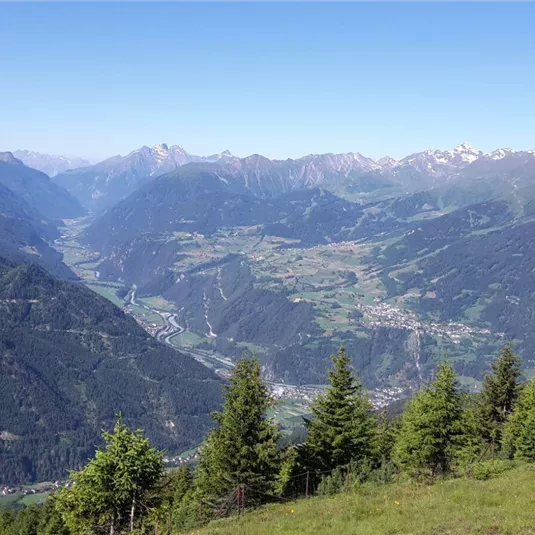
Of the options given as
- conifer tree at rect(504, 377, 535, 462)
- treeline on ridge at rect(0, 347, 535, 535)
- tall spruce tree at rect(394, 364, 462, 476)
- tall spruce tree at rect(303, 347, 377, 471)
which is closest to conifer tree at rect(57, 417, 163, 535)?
treeline on ridge at rect(0, 347, 535, 535)

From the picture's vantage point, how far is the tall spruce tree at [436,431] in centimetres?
4635

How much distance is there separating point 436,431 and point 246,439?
1673 centimetres

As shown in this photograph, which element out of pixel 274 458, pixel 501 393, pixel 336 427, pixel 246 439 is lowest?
pixel 274 458

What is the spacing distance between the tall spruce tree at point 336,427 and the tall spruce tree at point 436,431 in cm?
445

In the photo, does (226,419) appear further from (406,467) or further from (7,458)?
(7,458)

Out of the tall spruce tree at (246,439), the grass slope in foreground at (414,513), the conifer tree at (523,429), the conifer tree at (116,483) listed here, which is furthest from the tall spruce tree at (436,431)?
the conifer tree at (116,483)

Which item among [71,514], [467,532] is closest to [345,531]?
[467,532]

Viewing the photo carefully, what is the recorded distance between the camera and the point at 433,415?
46656 mm

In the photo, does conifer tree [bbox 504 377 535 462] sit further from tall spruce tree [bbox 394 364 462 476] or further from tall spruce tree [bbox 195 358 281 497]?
tall spruce tree [bbox 195 358 281 497]

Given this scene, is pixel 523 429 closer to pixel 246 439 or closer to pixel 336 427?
pixel 336 427

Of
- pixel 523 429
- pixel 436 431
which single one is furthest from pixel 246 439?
pixel 523 429

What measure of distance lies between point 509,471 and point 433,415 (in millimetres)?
10751

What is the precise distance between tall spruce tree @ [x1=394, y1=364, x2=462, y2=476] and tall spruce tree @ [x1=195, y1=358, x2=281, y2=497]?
1280cm

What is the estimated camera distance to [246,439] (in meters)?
42.0
